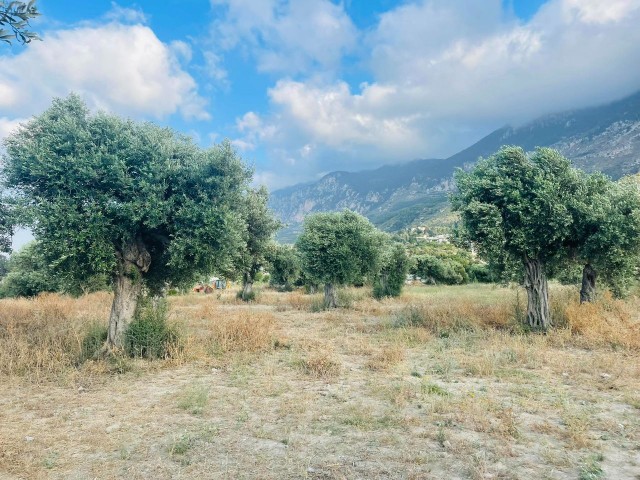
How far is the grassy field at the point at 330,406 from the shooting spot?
18.5 feet

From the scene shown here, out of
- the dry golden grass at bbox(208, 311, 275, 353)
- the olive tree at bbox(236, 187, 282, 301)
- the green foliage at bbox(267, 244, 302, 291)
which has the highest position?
the olive tree at bbox(236, 187, 282, 301)

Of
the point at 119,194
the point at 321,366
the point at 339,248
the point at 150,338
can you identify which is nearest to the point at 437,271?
the point at 339,248

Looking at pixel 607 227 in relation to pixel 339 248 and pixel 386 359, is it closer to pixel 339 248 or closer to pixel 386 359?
pixel 386 359

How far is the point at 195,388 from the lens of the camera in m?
9.30

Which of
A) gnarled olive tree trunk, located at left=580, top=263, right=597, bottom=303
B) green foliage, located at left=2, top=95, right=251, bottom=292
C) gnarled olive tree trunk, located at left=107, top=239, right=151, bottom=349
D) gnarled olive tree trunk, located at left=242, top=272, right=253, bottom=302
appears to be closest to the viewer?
green foliage, located at left=2, top=95, right=251, bottom=292

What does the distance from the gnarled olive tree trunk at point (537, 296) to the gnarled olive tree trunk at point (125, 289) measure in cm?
1491

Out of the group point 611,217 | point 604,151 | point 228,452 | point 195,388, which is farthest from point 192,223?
point 604,151

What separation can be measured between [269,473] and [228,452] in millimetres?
996

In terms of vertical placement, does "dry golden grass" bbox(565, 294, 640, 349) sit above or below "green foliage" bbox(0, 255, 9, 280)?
below

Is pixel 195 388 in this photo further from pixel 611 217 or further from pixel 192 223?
pixel 611 217

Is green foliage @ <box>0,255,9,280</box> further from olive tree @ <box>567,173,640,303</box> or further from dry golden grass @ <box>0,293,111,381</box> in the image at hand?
olive tree @ <box>567,173,640,303</box>

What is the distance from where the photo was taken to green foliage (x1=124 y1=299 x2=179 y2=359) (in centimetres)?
1227

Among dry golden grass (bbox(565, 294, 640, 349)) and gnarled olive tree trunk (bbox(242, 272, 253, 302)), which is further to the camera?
gnarled olive tree trunk (bbox(242, 272, 253, 302))

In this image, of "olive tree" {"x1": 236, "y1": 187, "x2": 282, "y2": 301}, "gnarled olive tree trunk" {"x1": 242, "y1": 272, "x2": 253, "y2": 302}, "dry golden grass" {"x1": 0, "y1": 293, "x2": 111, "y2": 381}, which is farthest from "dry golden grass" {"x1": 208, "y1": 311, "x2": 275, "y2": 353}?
"gnarled olive tree trunk" {"x1": 242, "y1": 272, "x2": 253, "y2": 302}
